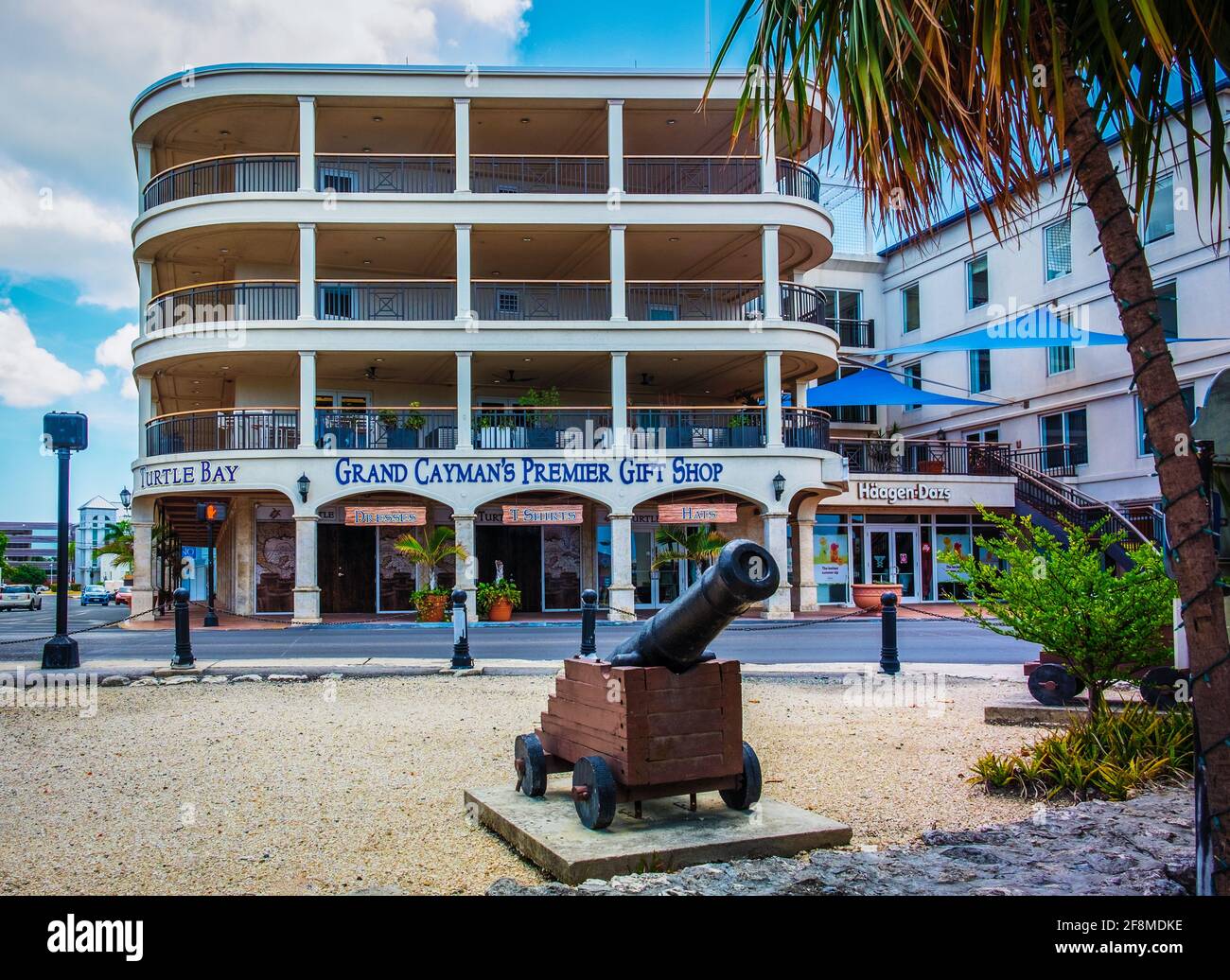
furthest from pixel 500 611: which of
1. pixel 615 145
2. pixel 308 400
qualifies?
pixel 615 145

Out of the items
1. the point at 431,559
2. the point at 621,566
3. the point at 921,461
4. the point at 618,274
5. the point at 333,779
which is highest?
the point at 618,274

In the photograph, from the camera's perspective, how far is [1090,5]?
4.84m

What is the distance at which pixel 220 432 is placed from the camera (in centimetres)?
2816

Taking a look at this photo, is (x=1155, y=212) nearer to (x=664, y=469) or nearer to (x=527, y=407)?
(x=664, y=469)

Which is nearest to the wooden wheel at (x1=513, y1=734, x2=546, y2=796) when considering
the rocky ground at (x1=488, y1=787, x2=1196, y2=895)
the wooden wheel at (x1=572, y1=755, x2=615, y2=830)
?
the wooden wheel at (x1=572, y1=755, x2=615, y2=830)

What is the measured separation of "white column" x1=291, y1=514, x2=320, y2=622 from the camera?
25922mm

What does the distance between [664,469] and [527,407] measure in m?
3.81

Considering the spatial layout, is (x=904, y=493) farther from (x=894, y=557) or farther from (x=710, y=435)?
(x=710, y=435)

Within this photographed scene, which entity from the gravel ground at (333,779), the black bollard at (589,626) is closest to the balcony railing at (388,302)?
Result: the black bollard at (589,626)

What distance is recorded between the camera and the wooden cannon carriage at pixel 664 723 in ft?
18.2

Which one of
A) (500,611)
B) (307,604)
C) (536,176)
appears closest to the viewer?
(307,604)

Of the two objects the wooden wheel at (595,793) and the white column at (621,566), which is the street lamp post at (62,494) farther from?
the white column at (621,566)

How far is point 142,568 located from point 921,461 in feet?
75.5
